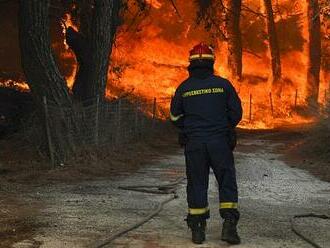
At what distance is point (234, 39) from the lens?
3175 centimetres

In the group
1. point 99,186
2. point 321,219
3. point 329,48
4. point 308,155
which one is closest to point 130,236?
point 321,219

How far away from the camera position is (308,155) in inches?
680

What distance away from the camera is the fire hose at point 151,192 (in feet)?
21.6

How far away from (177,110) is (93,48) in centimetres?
948

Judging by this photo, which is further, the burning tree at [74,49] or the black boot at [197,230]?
the burning tree at [74,49]

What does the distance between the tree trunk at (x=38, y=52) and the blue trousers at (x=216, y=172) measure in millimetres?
6975

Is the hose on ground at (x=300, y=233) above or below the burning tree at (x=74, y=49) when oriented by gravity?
below

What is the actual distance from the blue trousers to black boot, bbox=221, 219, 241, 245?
0.23 ft

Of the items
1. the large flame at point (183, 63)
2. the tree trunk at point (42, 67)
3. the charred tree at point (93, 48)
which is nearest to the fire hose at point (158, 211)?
the tree trunk at point (42, 67)

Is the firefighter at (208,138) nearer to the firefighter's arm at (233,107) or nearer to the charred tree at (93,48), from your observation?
the firefighter's arm at (233,107)

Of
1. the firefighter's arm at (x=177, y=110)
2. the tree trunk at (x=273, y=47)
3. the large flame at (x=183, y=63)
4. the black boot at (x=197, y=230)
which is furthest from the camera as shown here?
the large flame at (x=183, y=63)

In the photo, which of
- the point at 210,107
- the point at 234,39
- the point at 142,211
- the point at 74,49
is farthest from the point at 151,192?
the point at 234,39

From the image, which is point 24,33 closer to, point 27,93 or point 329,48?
point 27,93

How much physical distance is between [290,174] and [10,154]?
19.8ft
